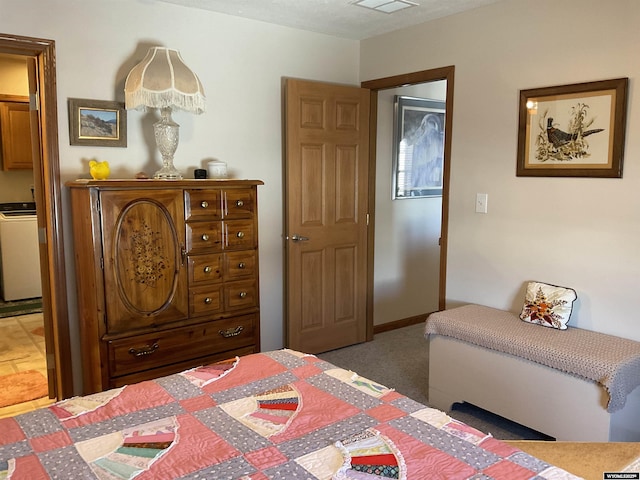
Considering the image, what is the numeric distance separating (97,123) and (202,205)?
801mm

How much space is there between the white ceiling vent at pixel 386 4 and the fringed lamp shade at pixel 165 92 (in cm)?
115

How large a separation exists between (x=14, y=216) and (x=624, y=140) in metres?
5.64

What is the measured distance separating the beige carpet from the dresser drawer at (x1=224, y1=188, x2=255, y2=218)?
1.91m

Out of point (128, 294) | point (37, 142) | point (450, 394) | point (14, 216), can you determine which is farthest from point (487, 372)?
point (14, 216)

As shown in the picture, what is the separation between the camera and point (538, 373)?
270 cm

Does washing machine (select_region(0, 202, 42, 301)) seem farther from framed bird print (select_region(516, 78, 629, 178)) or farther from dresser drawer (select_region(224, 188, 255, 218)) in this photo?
framed bird print (select_region(516, 78, 629, 178))

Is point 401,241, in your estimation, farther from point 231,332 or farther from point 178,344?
point 178,344

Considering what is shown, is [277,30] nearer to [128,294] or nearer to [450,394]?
[128,294]

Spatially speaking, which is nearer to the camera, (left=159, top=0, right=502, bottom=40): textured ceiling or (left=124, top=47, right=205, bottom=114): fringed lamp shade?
(left=124, top=47, right=205, bottom=114): fringed lamp shade

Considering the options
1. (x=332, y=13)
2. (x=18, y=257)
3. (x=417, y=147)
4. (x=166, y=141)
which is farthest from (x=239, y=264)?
(x=18, y=257)

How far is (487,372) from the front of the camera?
116 inches

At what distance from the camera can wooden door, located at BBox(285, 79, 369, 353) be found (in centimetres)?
387

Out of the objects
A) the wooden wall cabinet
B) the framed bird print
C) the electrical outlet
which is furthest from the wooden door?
the wooden wall cabinet

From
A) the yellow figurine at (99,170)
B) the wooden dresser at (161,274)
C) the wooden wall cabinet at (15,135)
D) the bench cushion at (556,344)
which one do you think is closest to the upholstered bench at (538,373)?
the bench cushion at (556,344)
